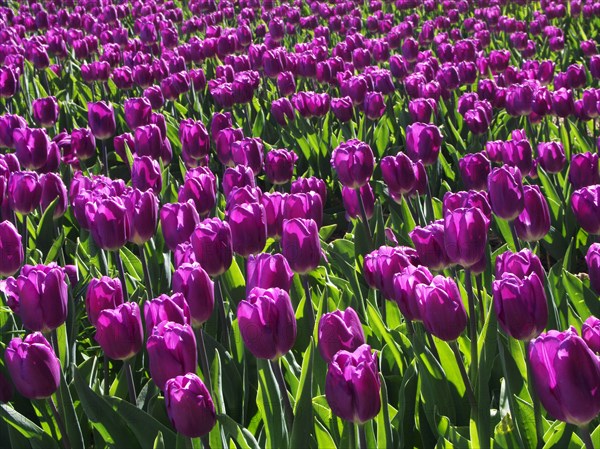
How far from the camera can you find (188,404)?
1359 millimetres

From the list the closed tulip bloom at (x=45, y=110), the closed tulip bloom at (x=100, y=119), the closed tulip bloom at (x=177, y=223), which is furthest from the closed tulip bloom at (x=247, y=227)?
the closed tulip bloom at (x=45, y=110)

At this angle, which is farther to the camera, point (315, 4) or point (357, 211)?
point (315, 4)

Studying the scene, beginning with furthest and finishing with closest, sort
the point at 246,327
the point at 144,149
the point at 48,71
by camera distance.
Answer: the point at 48,71 → the point at 144,149 → the point at 246,327

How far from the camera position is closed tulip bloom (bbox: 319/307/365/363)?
1.48 m

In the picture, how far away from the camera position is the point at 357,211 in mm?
2674

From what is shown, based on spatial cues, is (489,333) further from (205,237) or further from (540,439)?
(205,237)

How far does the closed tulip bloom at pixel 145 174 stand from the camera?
2641 mm

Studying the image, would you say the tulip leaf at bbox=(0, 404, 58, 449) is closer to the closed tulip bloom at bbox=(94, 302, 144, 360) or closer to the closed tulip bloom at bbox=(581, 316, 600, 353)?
the closed tulip bloom at bbox=(94, 302, 144, 360)

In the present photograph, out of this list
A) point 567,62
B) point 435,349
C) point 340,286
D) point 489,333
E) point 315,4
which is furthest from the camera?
point 315,4

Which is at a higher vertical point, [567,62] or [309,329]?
[309,329]

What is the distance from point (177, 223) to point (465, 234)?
0.74 meters

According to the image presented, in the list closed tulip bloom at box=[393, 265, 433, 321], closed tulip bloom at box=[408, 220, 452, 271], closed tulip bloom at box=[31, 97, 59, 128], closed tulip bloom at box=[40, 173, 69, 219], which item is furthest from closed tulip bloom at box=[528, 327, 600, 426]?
closed tulip bloom at box=[31, 97, 59, 128]

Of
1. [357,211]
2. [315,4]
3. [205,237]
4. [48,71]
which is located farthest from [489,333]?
[315,4]

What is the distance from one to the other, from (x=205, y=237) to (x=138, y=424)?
1.38ft
